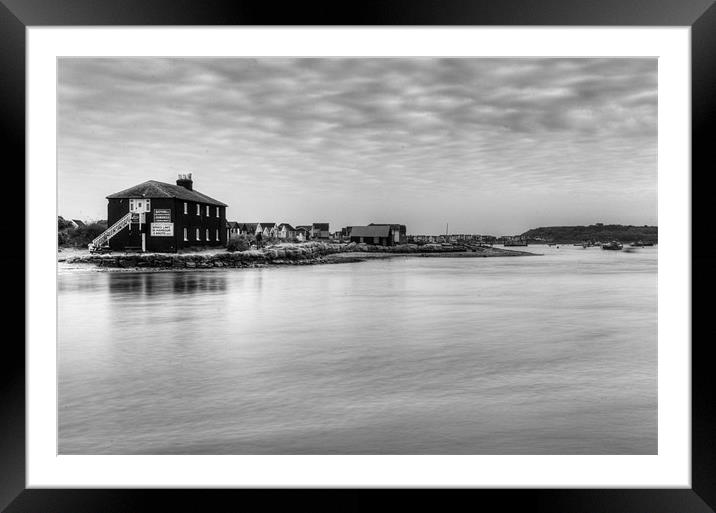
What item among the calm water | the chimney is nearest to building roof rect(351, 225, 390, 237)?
the chimney

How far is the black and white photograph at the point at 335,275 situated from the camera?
13.7 ft

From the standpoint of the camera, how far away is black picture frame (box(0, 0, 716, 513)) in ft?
5.74

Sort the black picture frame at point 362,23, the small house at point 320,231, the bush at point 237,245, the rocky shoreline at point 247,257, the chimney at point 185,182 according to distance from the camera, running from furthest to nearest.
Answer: the small house at point 320,231
the bush at point 237,245
the chimney at point 185,182
the rocky shoreline at point 247,257
the black picture frame at point 362,23

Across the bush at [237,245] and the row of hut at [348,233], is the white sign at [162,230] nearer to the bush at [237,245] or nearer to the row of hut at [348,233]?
the bush at [237,245]

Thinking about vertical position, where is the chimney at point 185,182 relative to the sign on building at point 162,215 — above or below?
above

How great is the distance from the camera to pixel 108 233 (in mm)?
20266

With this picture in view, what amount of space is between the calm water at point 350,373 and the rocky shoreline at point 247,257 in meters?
3.80

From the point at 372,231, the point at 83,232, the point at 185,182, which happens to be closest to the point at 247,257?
the point at 185,182

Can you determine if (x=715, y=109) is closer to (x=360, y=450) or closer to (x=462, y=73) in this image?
(x=360, y=450)

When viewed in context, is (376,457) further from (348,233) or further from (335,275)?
(348,233)

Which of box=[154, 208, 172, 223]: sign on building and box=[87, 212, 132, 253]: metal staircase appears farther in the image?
box=[154, 208, 172, 223]: sign on building

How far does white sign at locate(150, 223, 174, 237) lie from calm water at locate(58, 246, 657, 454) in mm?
4210

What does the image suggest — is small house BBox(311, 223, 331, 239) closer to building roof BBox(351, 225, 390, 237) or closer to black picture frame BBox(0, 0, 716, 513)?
building roof BBox(351, 225, 390, 237)

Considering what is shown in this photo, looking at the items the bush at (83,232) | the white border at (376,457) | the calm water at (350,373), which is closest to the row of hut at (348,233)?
the bush at (83,232)
